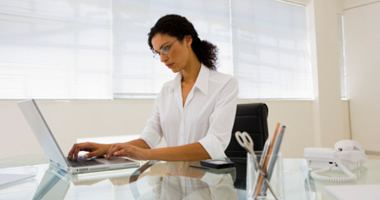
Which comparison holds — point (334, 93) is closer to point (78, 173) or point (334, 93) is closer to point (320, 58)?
point (320, 58)

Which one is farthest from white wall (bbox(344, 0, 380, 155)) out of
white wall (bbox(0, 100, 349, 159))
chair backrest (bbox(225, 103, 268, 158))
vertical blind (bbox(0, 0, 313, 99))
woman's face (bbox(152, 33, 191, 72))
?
woman's face (bbox(152, 33, 191, 72))

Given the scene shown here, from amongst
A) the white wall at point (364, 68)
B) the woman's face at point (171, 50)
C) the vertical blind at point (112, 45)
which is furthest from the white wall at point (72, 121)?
the white wall at point (364, 68)

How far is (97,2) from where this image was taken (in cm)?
335

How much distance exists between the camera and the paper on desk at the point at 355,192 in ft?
2.38

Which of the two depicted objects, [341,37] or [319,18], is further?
[341,37]

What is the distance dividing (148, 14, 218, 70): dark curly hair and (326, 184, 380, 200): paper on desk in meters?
1.32

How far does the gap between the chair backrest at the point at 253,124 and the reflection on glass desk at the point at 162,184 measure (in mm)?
550

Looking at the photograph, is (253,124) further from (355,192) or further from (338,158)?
(355,192)

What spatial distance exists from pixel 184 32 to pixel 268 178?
1.42 metres

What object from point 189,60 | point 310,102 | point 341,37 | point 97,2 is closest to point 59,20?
point 97,2

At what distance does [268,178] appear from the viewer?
24.8 inches

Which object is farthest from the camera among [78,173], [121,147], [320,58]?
[320,58]

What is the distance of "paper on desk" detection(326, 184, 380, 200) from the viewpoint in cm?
73

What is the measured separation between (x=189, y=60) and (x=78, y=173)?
1.03 m
